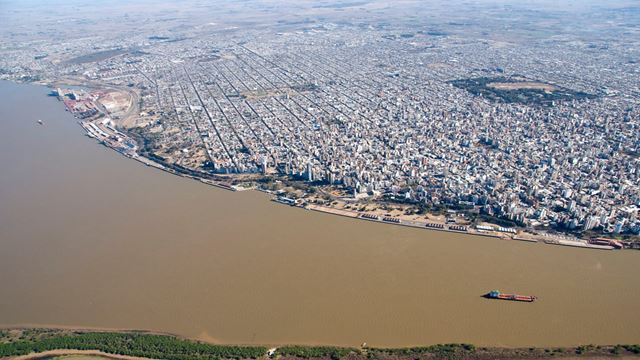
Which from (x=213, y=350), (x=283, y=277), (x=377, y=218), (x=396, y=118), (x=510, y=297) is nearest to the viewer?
(x=213, y=350)

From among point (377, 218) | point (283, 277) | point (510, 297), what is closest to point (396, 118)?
point (377, 218)

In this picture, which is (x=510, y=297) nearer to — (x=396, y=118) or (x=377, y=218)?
(x=377, y=218)

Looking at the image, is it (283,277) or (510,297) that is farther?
(283,277)

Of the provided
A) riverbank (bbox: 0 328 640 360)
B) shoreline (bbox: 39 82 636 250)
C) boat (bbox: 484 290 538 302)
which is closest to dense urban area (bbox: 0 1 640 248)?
shoreline (bbox: 39 82 636 250)

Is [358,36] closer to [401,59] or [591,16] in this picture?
[401,59]

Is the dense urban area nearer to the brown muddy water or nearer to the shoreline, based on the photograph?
the shoreline

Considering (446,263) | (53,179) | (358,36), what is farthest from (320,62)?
(446,263)
